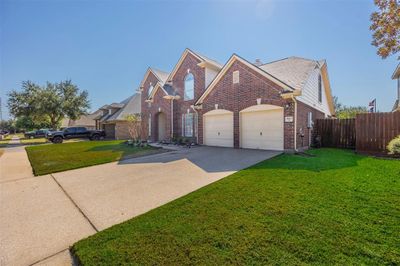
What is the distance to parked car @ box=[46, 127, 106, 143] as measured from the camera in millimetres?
20328

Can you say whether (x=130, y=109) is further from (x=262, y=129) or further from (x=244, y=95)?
(x=262, y=129)

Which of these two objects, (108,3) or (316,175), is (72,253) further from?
(108,3)

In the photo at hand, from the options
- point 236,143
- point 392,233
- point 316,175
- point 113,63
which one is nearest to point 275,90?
point 236,143

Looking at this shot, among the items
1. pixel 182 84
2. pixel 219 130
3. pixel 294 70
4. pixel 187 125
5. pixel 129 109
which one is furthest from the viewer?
pixel 129 109

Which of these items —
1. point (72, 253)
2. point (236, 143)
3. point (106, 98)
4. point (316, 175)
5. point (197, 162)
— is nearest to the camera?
point (72, 253)

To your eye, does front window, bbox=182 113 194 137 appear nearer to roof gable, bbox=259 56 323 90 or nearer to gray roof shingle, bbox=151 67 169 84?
gray roof shingle, bbox=151 67 169 84

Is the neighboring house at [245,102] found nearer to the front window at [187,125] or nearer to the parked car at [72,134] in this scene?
the front window at [187,125]

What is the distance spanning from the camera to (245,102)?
1063 cm

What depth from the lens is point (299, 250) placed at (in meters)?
2.22

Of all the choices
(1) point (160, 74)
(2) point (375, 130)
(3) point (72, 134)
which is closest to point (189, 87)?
(1) point (160, 74)

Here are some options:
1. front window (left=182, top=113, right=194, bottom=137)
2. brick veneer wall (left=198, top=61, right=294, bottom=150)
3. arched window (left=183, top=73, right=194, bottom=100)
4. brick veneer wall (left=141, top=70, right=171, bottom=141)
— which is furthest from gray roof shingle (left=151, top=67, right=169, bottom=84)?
brick veneer wall (left=198, top=61, right=294, bottom=150)

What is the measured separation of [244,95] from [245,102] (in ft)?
1.39

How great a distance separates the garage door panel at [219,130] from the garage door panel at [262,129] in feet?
2.99

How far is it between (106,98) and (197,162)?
104 ft
